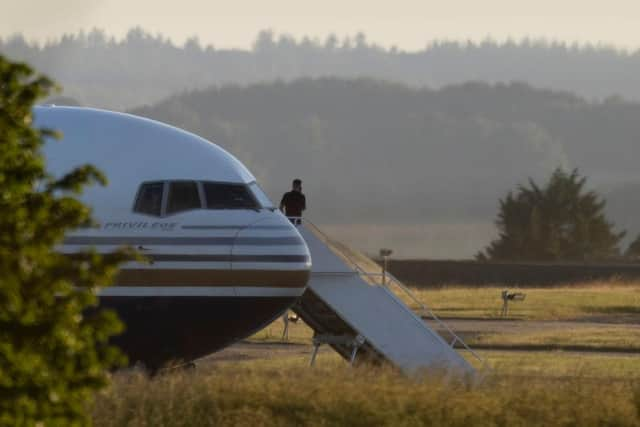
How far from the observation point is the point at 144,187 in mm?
24062

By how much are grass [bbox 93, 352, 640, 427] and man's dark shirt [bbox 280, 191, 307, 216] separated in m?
7.86

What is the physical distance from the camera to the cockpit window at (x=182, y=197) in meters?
24.0

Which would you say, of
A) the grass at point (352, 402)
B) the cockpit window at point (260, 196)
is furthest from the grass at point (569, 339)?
the grass at point (352, 402)

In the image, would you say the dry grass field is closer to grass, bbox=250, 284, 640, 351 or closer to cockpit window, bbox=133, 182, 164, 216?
cockpit window, bbox=133, 182, 164, 216

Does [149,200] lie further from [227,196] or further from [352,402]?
[352,402]

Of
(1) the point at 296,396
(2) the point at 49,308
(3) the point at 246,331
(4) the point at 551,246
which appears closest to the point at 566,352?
A: (3) the point at 246,331

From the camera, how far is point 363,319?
2638cm

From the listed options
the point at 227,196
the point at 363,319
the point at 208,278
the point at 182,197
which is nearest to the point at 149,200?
the point at 182,197

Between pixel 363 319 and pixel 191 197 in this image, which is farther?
A: pixel 363 319

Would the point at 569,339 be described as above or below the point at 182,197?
below

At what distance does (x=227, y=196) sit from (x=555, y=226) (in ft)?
292

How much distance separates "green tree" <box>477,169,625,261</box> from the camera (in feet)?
362

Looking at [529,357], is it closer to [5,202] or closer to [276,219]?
[276,219]

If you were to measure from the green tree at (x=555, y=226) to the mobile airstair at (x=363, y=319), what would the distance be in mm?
82892
